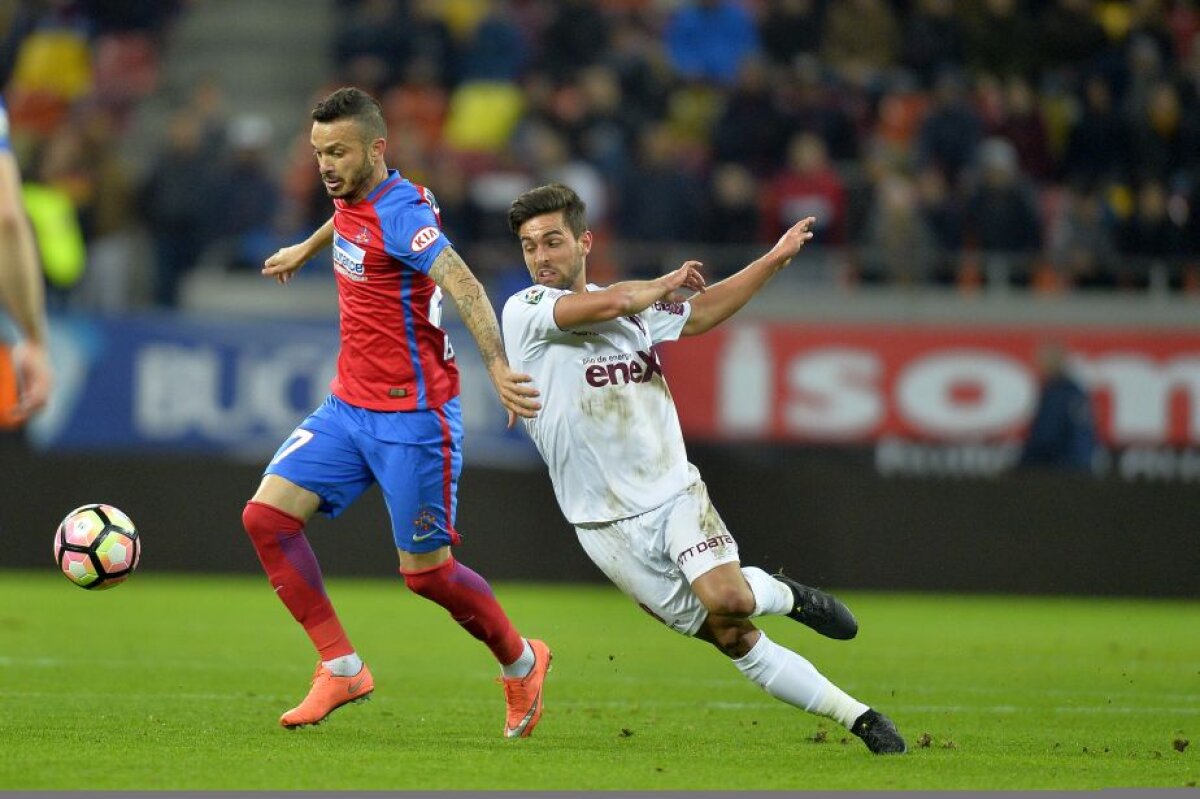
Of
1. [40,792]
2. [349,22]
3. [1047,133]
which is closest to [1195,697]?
[40,792]

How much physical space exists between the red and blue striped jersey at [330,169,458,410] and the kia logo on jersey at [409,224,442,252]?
5.3 inches

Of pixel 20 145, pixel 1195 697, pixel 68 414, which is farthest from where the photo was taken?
pixel 20 145

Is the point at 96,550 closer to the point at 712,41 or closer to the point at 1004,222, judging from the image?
the point at 1004,222

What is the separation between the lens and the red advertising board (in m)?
16.6

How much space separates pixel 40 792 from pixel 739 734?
9.52 ft

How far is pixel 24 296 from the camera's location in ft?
15.9

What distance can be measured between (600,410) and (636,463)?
23cm

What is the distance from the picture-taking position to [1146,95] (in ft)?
60.3

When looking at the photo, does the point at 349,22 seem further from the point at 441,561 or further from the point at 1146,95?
the point at 441,561

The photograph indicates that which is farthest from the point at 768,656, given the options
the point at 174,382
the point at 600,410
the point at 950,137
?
the point at 950,137

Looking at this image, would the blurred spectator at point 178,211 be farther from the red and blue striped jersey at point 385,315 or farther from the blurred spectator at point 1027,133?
the red and blue striped jersey at point 385,315

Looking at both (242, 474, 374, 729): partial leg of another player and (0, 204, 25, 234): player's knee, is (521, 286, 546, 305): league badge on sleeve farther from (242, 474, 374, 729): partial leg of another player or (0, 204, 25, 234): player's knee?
(0, 204, 25, 234): player's knee

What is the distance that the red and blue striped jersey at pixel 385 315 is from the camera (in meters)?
7.33

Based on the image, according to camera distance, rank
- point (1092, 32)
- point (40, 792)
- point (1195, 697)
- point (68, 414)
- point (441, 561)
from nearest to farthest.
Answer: point (40, 792)
point (441, 561)
point (1195, 697)
point (68, 414)
point (1092, 32)
